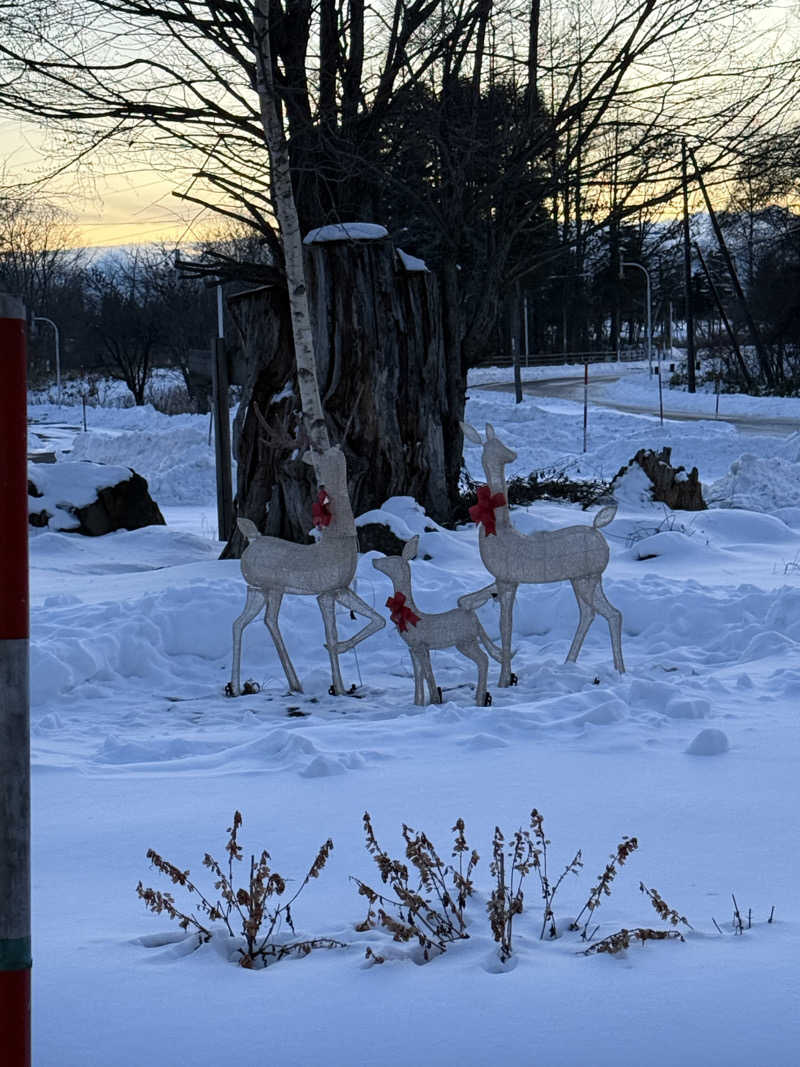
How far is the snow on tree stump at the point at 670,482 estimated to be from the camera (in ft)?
46.0

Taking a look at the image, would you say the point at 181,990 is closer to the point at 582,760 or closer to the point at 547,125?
the point at 582,760

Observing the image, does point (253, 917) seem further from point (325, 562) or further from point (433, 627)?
point (325, 562)

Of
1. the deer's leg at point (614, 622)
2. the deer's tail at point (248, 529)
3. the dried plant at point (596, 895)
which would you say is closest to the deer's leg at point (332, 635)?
the deer's tail at point (248, 529)

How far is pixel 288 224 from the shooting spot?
9.08 m

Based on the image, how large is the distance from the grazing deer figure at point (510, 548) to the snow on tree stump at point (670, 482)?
7582 mm

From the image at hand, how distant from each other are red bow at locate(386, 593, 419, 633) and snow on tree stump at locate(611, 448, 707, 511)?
839cm

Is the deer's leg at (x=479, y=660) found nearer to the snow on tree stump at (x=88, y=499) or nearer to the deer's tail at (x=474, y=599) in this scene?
the deer's tail at (x=474, y=599)

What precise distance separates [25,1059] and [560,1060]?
1032 mm

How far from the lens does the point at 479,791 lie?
445 centimetres

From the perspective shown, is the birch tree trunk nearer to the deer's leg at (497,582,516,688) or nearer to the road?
the deer's leg at (497,582,516,688)

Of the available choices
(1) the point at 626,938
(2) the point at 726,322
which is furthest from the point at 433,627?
(2) the point at 726,322

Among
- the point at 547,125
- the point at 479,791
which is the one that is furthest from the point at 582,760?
the point at 547,125

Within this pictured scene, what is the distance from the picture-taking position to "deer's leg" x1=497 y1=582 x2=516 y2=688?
6.56m

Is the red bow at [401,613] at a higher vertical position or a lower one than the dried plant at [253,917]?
higher
